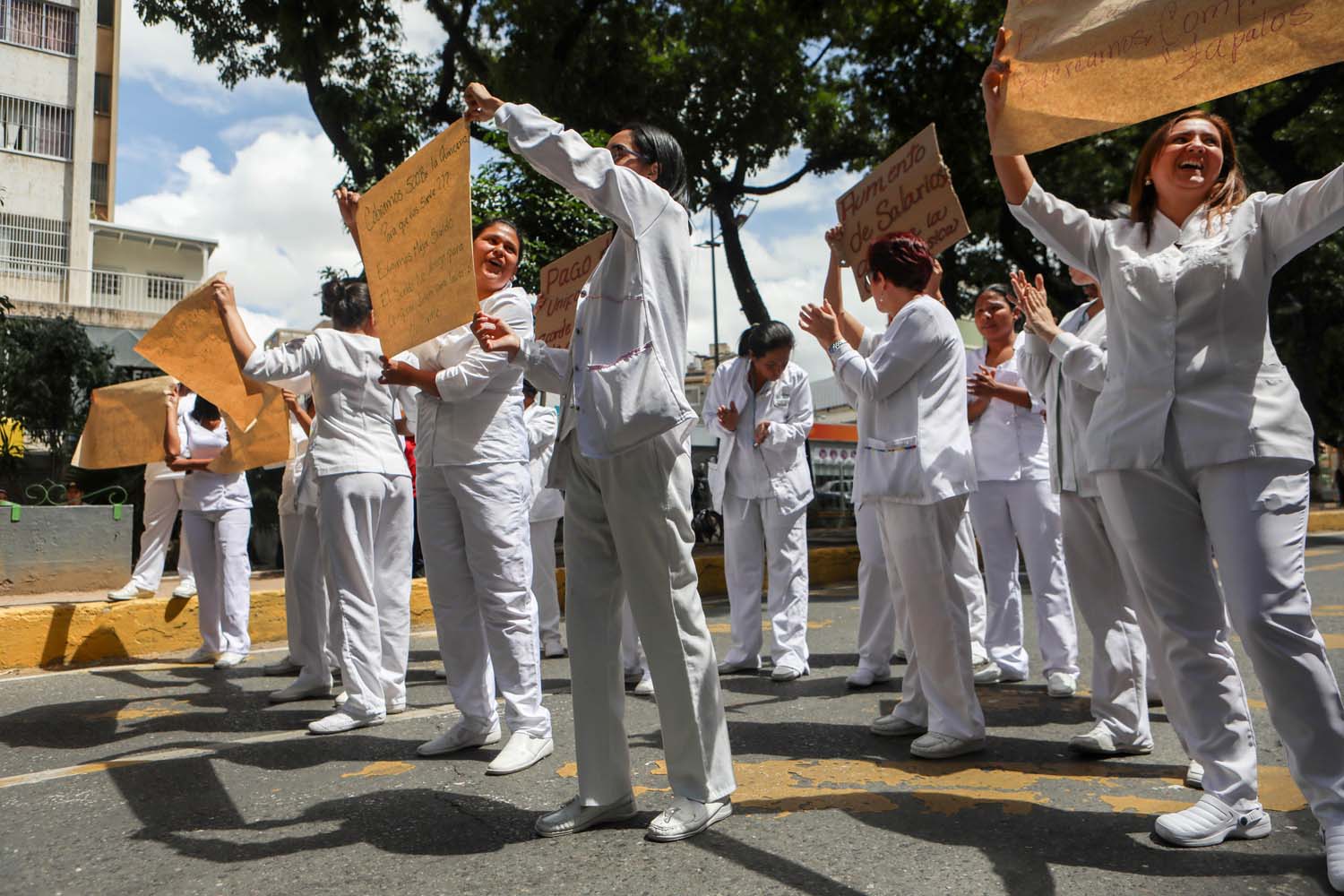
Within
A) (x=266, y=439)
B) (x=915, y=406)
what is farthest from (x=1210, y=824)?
(x=266, y=439)

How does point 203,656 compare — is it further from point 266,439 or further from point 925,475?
point 925,475

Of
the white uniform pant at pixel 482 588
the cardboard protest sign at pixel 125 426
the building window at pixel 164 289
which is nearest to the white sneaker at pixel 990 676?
the white uniform pant at pixel 482 588

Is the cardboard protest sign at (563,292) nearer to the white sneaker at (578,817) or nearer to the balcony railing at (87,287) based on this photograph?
the white sneaker at (578,817)

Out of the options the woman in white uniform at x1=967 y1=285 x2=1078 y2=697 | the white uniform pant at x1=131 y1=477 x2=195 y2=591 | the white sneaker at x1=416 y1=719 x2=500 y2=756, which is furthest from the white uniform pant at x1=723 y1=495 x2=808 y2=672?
the white uniform pant at x1=131 y1=477 x2=195 y2=591

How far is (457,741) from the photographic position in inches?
162

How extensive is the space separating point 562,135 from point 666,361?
661mm

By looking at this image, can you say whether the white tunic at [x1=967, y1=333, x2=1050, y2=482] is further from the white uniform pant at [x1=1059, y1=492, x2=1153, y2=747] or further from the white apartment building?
the white apartment building

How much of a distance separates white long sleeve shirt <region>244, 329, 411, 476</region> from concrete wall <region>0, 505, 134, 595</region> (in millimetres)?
4083

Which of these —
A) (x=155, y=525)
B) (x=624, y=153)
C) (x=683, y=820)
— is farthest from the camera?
(x=155, y=525)

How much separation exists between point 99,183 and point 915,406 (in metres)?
33.4

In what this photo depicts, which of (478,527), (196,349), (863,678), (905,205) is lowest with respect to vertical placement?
(863,678)

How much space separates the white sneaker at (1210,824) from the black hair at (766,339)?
366 cm

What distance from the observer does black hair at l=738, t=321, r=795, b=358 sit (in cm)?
612

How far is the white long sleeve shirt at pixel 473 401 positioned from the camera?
3943 mm
